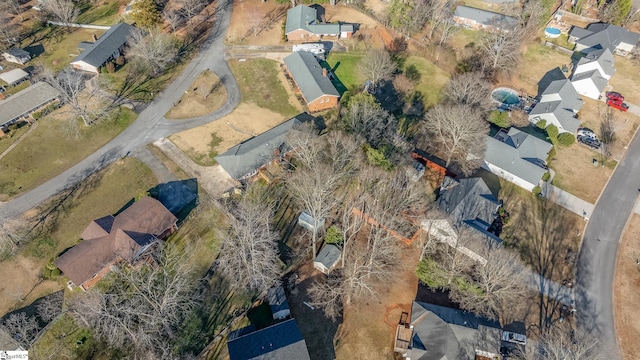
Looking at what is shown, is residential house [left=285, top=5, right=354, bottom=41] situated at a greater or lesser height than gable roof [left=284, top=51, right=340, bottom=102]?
greater

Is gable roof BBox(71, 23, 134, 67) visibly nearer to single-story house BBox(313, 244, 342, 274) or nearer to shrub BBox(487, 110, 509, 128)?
single-story house BBox(313, 244, 342, 274)

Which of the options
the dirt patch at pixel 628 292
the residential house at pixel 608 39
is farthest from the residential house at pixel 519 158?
the residential house at pixel 608 39

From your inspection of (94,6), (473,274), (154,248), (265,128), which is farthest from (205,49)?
(473,274)

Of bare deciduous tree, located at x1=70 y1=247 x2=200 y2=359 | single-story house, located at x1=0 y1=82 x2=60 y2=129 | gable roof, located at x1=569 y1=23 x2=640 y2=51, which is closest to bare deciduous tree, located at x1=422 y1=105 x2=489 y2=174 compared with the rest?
gable roof, located at x1=569 y1=23 x2=640 y2=51

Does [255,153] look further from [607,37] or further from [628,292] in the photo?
[607,37]

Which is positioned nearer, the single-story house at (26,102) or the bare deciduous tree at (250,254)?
the bare deciduous tree at (250,254)

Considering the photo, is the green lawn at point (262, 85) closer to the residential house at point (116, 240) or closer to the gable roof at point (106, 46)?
the gable roof at point (106, 46)

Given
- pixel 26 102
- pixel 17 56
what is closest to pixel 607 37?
pixel 26 102
